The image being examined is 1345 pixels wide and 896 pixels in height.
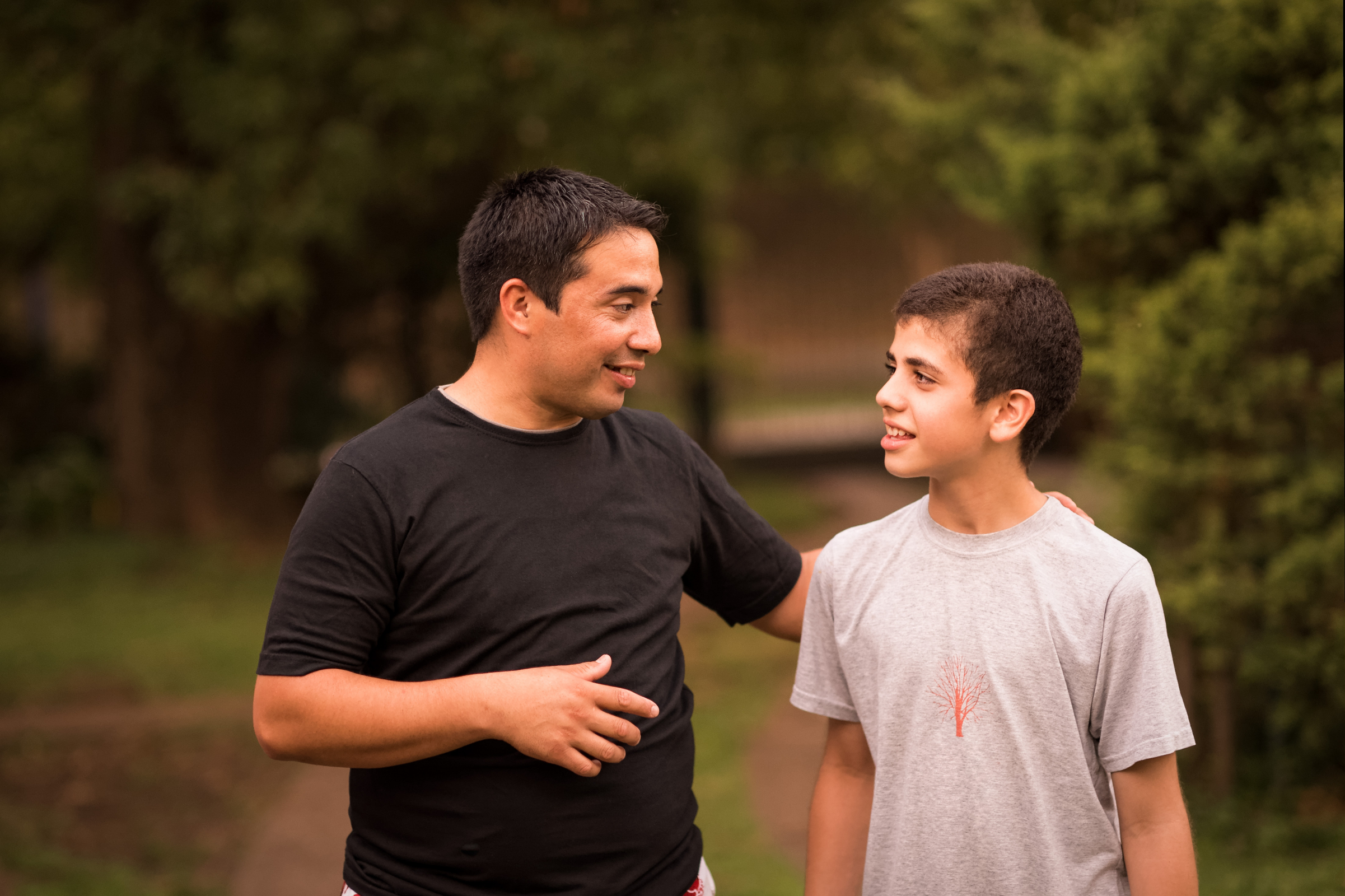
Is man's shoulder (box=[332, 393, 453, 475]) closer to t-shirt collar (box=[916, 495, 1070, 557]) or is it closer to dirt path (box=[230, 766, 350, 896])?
t-shirt collar (box=[916, 495, 1070, 557])

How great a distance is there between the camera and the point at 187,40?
823 centimetres

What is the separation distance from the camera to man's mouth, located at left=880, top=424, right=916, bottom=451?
2053mm

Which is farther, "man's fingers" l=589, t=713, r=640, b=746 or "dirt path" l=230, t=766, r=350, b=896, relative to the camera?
"dirt path" l=230, t=766, r=350, b=896

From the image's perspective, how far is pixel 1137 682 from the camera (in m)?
1.89

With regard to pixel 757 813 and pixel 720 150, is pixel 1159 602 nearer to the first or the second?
pixel 757 813

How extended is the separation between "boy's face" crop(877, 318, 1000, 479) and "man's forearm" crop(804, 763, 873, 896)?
0.59 m

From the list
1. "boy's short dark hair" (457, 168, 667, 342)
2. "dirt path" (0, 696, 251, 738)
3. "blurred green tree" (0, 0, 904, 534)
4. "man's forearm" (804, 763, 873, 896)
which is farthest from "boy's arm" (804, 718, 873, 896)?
"blurred green tree" (0, 0, 904, 534)

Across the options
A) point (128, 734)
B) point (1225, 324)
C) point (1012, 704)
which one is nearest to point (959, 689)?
point (1012, 704)

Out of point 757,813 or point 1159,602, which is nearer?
point 1159,602

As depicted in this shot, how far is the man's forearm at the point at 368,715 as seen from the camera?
6.55ft

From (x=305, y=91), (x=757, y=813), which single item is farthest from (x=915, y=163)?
(x=757, y=813)

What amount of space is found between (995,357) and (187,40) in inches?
303

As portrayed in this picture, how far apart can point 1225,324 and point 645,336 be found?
2892mm

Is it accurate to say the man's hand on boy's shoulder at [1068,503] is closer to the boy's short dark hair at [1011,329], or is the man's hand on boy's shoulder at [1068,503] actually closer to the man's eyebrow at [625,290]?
the boy's short dark hair at [1011,329]
